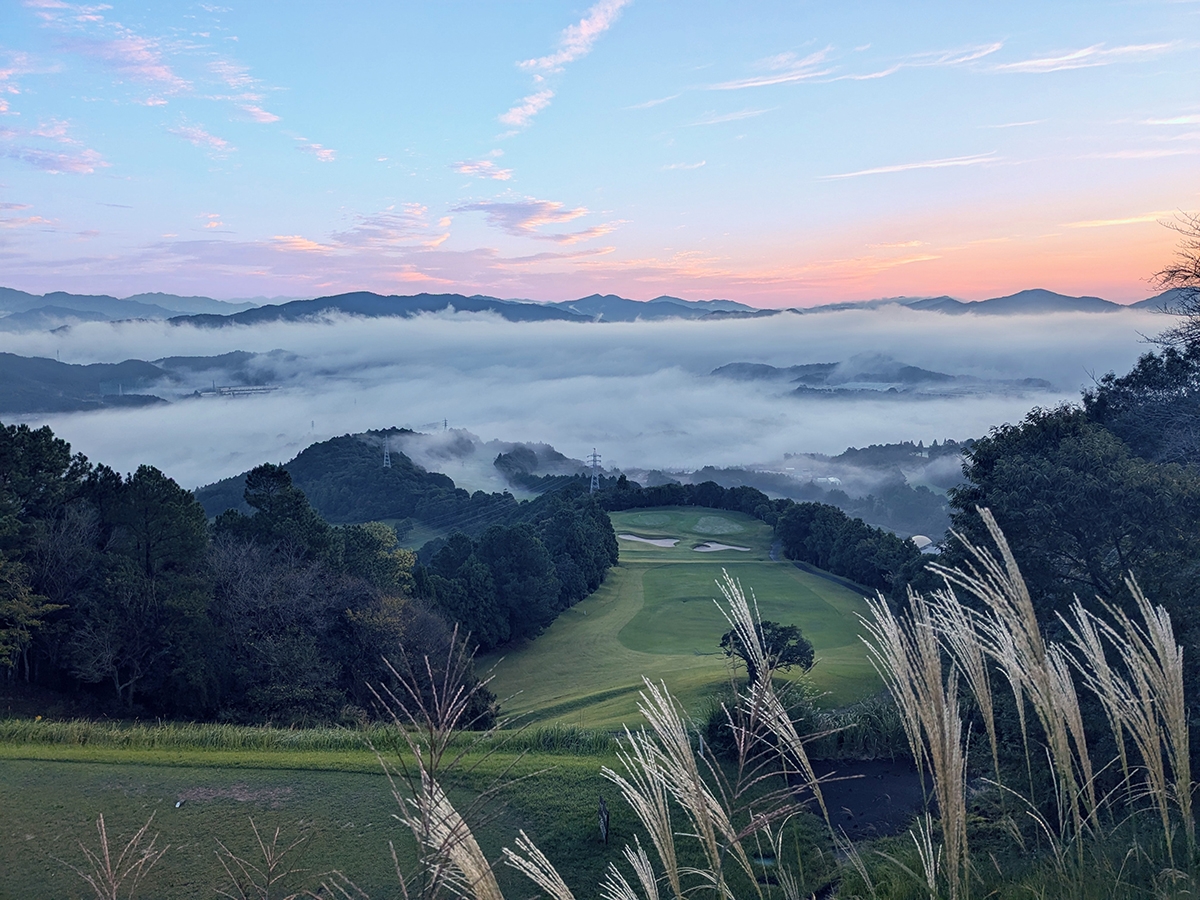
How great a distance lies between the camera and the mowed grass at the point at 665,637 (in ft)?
Answer: 69.2

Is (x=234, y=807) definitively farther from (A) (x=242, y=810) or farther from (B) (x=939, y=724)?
(B) (x=939, y=724)

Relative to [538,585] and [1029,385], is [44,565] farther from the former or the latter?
[1029,385]

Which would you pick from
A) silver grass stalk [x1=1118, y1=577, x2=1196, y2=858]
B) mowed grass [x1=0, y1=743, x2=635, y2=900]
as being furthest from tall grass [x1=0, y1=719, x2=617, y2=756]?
silver grass stalk [x1=1118, y1=577, x2=1196, y2=858]

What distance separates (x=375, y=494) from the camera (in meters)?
90.4

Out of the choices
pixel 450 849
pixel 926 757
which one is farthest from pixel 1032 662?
pixel 450 849

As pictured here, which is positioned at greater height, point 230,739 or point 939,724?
point 939,724

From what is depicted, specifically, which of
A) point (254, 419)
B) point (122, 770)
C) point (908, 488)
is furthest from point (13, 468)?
point (254, 419)

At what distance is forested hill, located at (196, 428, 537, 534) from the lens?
267 ft

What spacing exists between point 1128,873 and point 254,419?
20918 cm

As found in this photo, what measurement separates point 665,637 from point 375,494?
6398cm

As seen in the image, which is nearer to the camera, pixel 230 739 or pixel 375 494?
pixel 230 739

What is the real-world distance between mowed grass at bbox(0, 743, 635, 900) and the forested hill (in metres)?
59.8

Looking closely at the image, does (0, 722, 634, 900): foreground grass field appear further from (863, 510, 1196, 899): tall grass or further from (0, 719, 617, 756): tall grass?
(863, 510, 1196, 899): tall grass

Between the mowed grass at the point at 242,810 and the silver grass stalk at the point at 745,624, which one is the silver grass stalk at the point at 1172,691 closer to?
the silver grass stalk at the point at 745,624
